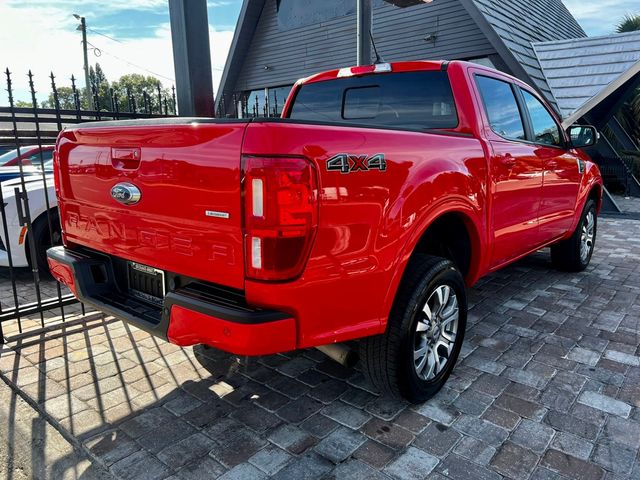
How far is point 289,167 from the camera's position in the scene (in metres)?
1.86

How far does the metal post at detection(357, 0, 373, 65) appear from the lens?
5477mm

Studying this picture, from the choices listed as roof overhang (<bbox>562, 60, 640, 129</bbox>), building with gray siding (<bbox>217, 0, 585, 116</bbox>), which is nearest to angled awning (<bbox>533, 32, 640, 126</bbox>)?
roof overhang (<bbox>562, 60, 640, 129</bbox>)

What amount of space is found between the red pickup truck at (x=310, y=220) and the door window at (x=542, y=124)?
0.68 metres

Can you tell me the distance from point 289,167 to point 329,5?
13345mm

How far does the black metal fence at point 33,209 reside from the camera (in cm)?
357

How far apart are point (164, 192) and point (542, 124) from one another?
11.4 ft

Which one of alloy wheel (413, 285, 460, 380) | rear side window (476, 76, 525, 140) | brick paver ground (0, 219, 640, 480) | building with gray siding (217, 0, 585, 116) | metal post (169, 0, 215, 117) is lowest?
brick paver ground (0, 219, 640, 480)

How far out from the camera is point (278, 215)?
6.11ft

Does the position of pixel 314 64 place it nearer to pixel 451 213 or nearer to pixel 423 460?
pixel 451 213

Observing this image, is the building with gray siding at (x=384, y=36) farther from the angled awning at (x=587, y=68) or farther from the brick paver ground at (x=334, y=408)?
the brick paver ground at (x=334, y=408)

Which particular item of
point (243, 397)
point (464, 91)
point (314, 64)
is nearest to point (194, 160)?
point (243, 397)

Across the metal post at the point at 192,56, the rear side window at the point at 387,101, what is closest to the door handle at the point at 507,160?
the rear side window at the point at 387,101

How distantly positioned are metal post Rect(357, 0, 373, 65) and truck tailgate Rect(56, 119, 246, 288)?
149 inches

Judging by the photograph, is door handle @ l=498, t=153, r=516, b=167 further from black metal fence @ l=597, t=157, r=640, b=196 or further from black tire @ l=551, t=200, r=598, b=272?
black metal fence @ l=597, t=157, r=640, b=196
